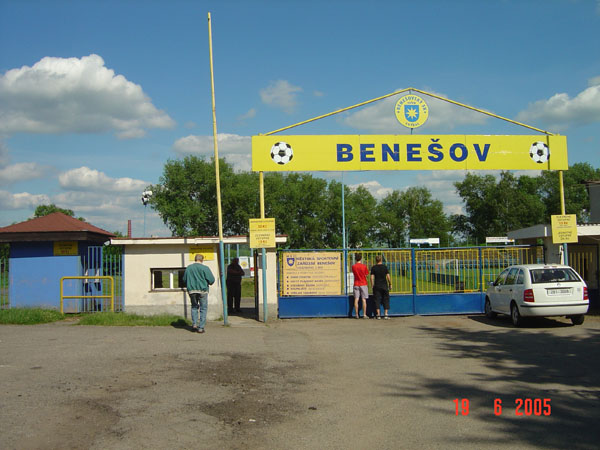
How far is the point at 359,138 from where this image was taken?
52.9ft

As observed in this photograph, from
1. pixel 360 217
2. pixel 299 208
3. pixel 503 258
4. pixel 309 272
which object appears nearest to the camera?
pixel 309 272

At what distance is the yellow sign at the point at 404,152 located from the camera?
52.2 ft

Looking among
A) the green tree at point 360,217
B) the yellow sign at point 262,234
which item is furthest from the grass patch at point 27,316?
the green tree at point 360,217

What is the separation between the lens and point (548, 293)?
13133 mm

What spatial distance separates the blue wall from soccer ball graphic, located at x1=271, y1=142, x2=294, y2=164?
656 centimetres

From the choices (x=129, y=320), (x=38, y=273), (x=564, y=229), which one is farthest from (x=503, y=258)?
(x=38, y=273)

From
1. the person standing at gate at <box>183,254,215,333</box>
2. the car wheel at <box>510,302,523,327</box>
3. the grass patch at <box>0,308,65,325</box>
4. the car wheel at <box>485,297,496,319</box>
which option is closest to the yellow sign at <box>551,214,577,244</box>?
the car wheel at <box>485,297,496,319</box>

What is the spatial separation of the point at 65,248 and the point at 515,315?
1270 centimetres

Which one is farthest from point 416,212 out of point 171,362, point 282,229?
point 171,362

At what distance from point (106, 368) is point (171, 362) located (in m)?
1.08

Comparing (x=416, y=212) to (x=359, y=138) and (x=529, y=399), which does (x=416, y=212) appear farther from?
(x=529, y=399)

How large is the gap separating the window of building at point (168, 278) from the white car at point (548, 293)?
351 inches
